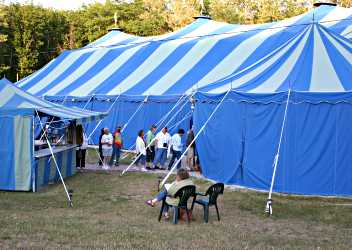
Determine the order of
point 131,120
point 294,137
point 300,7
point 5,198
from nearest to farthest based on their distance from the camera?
point 5,198 → point 294,137 → point 131,120 → point 300,7

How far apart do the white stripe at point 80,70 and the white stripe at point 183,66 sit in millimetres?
4800

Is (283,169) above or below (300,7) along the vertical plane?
below

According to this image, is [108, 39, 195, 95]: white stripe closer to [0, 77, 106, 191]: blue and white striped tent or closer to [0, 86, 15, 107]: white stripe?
[0, 86, 15, 107]: white stripe

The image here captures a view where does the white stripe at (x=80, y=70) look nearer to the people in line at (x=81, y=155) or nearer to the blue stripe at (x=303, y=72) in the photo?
the people in line at (x=81, y=155)

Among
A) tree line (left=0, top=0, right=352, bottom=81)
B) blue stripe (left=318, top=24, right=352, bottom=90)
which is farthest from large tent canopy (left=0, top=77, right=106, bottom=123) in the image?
tree line (left=0, top=0, right=352, bottom=81)

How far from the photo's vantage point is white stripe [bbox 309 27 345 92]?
418 inches

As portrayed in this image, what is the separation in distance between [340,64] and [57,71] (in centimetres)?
1451

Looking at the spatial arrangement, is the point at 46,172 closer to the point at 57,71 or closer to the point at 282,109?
the point at 282,109

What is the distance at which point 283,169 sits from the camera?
34.9 feet

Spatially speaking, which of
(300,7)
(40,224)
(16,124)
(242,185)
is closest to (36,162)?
(16,124)

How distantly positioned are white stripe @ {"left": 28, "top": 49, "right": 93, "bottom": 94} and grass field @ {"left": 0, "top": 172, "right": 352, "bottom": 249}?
466 inches

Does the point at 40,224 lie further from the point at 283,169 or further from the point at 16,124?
the point at 283,169

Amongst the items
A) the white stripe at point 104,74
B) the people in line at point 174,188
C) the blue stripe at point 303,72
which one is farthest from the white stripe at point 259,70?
the white stripe at point 104,74

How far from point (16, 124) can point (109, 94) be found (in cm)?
800
